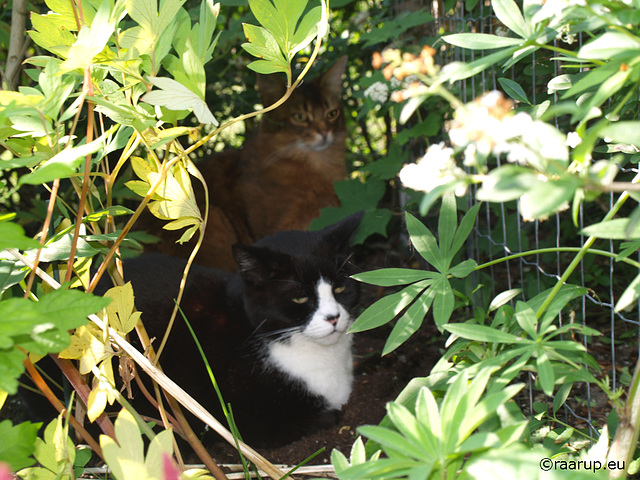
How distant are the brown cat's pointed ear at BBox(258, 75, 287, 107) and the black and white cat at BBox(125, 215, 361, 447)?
3.84 feet

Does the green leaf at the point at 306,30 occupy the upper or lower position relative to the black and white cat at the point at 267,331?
upper

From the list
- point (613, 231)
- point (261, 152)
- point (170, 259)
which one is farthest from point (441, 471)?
point (261, 152)

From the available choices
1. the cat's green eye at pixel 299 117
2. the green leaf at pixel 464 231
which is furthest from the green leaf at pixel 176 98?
the cat's green eye at pixel 299 117

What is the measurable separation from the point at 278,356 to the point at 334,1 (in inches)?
66.9

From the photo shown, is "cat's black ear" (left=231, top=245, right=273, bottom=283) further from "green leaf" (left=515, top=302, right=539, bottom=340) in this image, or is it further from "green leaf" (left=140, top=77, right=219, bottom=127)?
"green leaf" (left=515, top=302, right=539, bottom=340)

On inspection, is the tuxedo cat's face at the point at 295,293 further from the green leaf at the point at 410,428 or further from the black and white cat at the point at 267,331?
the green leaf at the point at 410,428

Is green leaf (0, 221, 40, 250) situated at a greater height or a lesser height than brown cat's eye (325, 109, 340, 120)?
greater

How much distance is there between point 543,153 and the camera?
54cm

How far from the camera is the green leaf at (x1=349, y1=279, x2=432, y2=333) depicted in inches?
39.2

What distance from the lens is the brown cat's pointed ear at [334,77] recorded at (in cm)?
284

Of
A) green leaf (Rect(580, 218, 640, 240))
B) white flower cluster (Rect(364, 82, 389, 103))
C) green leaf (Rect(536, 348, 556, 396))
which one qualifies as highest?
green leaf (Rect(580, 218, 640, 240))

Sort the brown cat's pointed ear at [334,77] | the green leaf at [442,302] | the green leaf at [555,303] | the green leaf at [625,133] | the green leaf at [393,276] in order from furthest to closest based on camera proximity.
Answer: the brown cat's pointed ear at [334,77], the green leaf at [393,276], the green leaf at [442,302], the green leaf at [555,303], the green leaf at [625,133]

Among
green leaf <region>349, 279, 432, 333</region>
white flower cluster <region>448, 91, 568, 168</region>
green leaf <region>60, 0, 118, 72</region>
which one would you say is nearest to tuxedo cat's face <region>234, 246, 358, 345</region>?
green leaf <region>349, 279, 432, 333</region>

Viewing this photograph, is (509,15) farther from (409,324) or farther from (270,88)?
(270,88)
